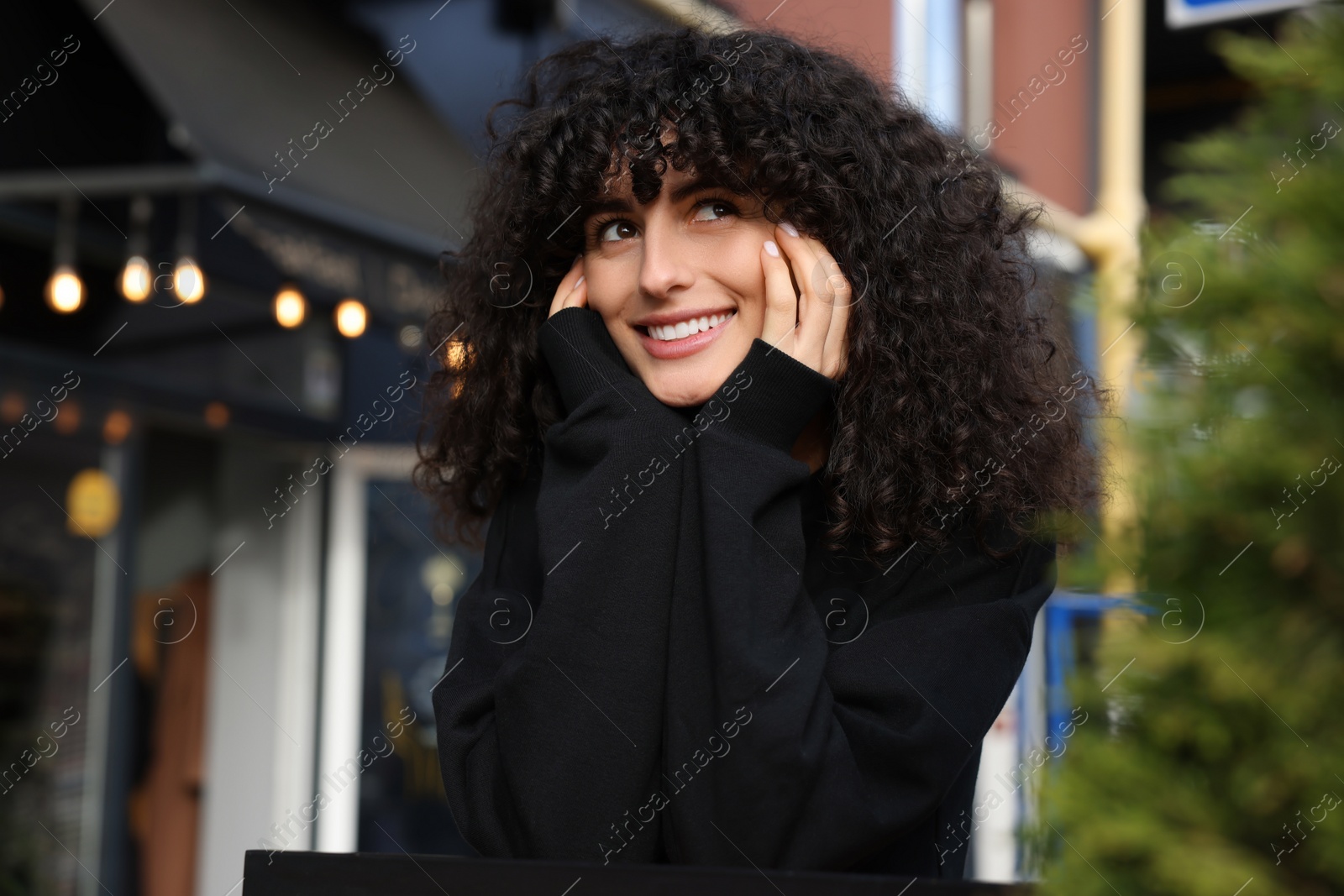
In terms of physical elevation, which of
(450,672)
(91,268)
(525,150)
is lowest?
(450,672)

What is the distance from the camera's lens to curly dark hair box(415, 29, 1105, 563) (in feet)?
→ 5.57

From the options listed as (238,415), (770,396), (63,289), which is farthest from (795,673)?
(238,415)

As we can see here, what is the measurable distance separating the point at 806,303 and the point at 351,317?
3429 millimetres

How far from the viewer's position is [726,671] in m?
1.41

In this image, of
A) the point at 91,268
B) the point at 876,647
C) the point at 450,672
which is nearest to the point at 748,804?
the point at 876,647

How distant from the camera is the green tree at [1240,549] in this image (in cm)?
59

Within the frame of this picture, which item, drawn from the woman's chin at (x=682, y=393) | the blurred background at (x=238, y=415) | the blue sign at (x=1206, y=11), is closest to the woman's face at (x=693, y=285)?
the woman's chin at (x=682, y=393)

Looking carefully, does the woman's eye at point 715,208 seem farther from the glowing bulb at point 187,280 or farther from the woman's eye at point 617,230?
the glowing bulb at point 187,280

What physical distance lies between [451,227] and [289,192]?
0.62 m

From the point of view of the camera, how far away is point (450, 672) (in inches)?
67.7

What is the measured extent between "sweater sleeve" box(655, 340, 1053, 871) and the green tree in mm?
731

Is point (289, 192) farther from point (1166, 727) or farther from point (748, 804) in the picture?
point (1166, 727)

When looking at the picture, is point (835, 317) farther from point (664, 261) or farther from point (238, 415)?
point (238, 415)

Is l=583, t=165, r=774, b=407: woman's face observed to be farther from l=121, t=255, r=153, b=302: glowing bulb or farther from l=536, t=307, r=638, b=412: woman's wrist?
l=121, t=255, r=153, b=302: glowing bulb
